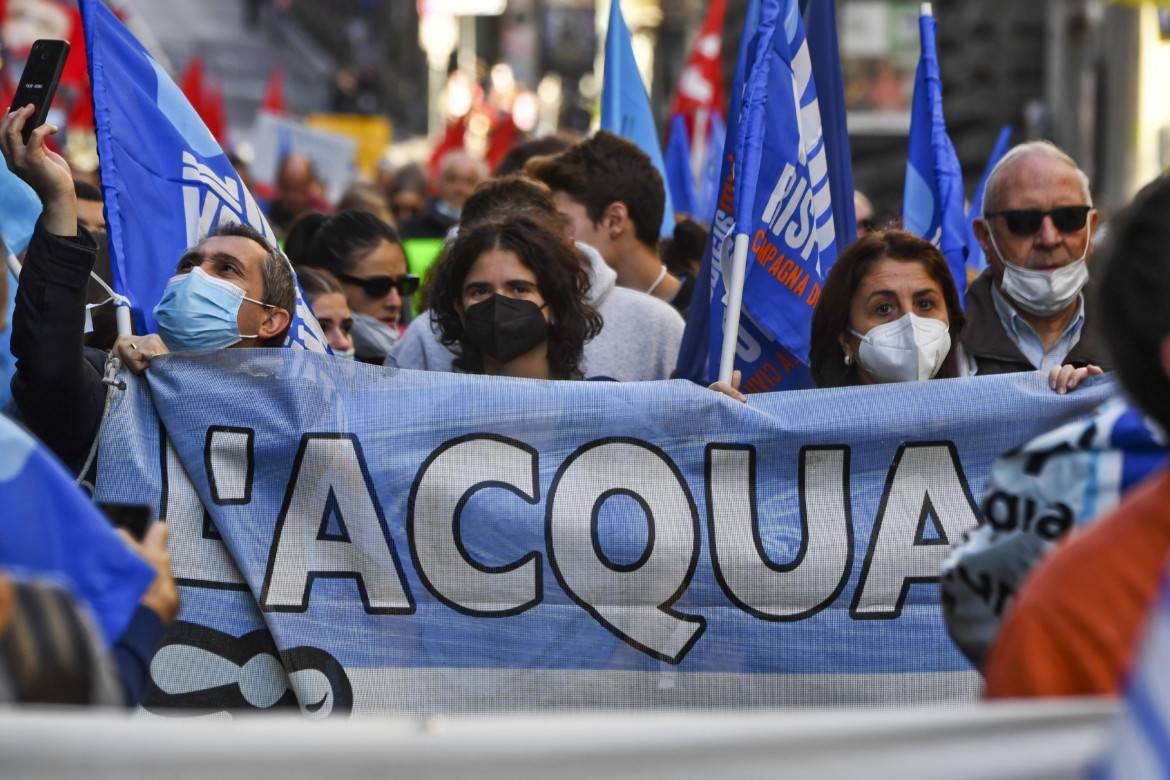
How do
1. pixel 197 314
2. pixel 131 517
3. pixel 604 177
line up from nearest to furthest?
pixel 131 517
pixel 197 314
pixel 604 177

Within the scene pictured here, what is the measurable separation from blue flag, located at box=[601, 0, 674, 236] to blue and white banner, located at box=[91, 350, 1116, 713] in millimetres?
3235

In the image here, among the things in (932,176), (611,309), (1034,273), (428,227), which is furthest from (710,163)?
(1034,273)

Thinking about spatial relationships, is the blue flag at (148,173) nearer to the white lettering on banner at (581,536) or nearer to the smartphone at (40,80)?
the smartphone at (40,80)

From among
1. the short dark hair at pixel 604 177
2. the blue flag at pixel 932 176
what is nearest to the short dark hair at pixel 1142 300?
the blue flag at pixel 932 176

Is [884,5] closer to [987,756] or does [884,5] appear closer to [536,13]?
[987,756]

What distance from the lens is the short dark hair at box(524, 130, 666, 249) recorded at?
4.94 meters

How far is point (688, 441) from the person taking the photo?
128 inches

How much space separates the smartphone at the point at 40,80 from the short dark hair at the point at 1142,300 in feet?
8.47

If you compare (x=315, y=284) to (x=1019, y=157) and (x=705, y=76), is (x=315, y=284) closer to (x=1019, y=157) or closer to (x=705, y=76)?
(x=1019, y=157)

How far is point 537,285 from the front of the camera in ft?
12.5

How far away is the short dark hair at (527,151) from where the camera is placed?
5766 mm

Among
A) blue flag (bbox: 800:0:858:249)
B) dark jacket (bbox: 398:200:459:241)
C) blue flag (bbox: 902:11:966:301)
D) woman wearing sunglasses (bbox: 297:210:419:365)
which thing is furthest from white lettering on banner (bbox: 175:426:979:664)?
dark jacket (bbox: 398:200:459:241)

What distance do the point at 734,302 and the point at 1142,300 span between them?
6.65 ft

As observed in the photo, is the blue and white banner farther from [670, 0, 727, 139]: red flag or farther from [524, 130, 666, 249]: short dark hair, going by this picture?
[670, 0, 727, 139]: red flag
